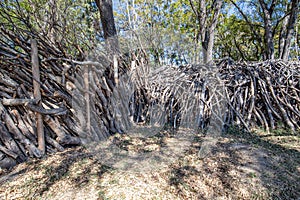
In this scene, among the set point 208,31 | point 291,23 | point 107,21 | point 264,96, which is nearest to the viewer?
point 264,96

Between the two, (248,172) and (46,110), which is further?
(46,110)

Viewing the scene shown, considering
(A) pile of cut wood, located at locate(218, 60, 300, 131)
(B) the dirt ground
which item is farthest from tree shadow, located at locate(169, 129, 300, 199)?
(A) pile of cut wood, located at locate(218, 60, 300, 131)

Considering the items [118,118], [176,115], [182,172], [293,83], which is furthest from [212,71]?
[182,172]

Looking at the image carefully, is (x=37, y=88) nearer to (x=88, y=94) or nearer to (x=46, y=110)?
(x=46, y=110)

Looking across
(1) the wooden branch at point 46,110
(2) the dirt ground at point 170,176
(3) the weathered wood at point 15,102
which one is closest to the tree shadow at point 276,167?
(2) the dirt ground at point 170,176

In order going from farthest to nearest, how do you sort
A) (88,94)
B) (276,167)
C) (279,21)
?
(279,21)
(88,94)
(276,167)

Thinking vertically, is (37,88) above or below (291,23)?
below

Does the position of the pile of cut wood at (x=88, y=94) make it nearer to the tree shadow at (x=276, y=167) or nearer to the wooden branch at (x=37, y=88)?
the wooden branch at (x=37, y=88)

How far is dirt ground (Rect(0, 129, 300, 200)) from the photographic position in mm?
1611

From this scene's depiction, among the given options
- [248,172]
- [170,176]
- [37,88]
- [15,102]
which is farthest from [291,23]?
[15,102]

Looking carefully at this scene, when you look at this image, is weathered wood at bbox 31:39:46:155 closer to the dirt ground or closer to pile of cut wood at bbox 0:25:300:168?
pile of cut wood at bbox 0:25:300:168

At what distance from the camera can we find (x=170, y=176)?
73.4 inches

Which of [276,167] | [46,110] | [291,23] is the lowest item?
[276,167]

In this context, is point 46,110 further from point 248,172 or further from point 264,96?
point 264,96
